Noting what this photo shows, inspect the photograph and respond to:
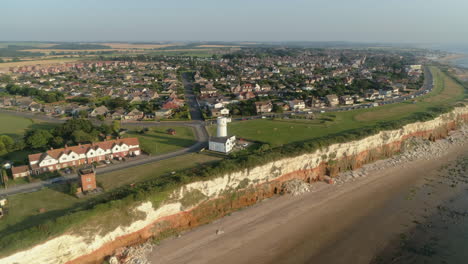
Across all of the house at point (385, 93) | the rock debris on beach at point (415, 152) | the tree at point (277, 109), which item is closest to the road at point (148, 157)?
the tree at point (277, 109)

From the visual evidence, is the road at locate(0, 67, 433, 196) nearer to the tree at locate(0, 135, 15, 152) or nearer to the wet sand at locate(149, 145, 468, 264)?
the tree at locate(0, 135, 15, 152)

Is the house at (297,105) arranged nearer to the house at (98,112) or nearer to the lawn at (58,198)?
the lawn at (58,198)

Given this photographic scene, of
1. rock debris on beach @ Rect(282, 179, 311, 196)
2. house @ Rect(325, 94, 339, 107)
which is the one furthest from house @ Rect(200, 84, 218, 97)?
rock debris on beach @ Rect(282, 179, 311, 196)

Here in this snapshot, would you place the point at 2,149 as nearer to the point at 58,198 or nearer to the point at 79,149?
the point at 79,149

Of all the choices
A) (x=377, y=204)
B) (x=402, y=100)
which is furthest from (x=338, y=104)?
(x=377, y=204)

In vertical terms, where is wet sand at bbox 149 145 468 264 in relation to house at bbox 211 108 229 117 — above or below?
below
